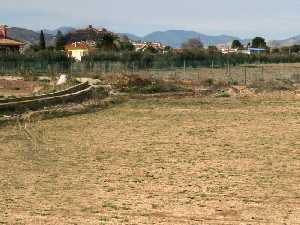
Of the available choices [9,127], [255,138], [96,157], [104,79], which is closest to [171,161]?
[96,157]

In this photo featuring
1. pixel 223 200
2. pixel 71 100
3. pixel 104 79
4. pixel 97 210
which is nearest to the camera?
pixel 97 210

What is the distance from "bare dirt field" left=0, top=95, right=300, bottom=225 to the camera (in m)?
10.4

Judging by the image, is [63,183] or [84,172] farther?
[84,172]

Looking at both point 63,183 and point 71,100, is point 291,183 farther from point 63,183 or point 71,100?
point 71,100

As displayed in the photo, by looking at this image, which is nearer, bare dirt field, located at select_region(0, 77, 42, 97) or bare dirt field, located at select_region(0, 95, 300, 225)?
bare dirt field, located at select_region(0, 95, 300, 225)

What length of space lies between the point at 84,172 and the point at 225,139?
690cm

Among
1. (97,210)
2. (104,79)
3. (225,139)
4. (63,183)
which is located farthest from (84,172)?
(104,79)

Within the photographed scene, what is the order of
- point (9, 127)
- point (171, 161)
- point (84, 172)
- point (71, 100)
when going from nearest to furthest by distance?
point (84, 172), point (171, 161), point (9, 127), point (71, 100)

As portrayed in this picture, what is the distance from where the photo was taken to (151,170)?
1452cm

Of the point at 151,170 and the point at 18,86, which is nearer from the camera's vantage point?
the point at 151,170

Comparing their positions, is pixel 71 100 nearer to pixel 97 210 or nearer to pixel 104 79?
pixel 104 79

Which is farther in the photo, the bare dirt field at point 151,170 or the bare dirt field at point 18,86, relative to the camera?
the bare dirt field at point 18,86

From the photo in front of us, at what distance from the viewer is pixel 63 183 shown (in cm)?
1289

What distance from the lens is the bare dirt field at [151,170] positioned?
1044 centimetres
